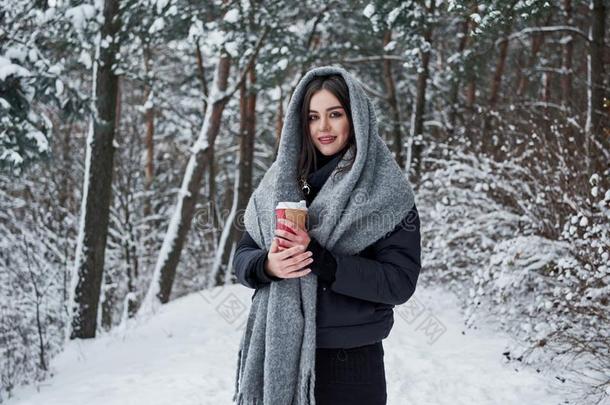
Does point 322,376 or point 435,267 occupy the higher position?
point 322,376

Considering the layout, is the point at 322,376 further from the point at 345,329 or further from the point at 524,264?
the point at 524,264

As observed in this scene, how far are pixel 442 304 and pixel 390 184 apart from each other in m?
6.22

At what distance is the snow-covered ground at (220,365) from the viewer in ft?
15.1

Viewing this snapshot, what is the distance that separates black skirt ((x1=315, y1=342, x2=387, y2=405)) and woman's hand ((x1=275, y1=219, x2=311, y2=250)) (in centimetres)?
43

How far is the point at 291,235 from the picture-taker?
171 centimetres

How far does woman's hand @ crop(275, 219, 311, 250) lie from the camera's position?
1714 millimetres

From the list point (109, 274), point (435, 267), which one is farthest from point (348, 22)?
point (109, 274)

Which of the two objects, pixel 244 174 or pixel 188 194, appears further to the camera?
pixel 244 174

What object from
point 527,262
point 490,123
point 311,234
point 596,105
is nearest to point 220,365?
point 527,262

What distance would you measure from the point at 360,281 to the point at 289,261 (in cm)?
23

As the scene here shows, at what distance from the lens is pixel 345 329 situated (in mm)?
1868

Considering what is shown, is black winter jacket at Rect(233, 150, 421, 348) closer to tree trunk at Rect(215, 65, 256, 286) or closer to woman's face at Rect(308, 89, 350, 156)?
A: woman's face at Rect(308, 89, 350, 156)

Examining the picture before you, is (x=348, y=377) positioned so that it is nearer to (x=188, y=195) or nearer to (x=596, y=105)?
(x=596, y=105)

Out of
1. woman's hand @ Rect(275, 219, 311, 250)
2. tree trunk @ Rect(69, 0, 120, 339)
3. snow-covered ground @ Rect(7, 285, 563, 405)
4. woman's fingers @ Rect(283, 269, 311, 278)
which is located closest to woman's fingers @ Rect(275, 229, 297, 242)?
woman's hand @ Rect(275, 219, 311, 250)
